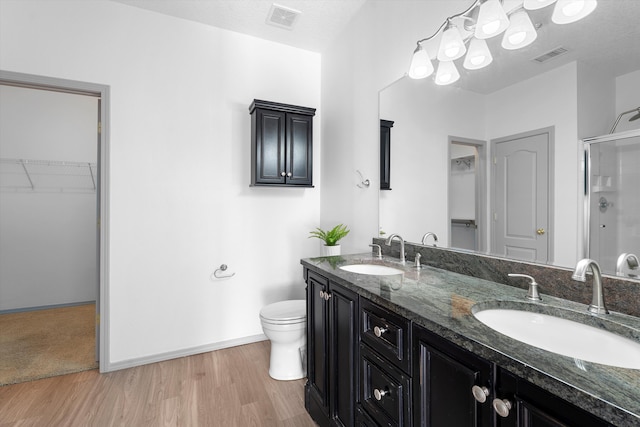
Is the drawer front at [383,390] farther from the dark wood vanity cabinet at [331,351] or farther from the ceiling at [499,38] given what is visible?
the ceiling at [499,38]

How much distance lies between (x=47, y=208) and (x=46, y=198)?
12cm

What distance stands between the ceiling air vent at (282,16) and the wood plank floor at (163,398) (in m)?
2.79

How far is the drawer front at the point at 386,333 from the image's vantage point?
108 centimetres

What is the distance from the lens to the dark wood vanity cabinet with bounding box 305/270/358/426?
1.43m

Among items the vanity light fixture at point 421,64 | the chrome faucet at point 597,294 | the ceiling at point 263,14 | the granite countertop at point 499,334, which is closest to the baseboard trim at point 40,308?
the ceiling at point 263,14

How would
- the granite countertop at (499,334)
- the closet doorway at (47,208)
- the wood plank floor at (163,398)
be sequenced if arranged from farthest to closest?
the closet doorway at (47,208) → the wood plank floor at (163,398) → the granite countertop at (499,334)

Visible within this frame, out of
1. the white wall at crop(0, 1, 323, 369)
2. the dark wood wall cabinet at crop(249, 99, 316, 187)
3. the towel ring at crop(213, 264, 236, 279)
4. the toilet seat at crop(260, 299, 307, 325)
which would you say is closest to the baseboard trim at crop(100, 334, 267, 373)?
the white wall at crop(0, 1, 323, 369)

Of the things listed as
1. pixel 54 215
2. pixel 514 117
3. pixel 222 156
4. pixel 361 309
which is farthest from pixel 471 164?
pixel 54 215

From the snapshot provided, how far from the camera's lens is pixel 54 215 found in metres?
3.64

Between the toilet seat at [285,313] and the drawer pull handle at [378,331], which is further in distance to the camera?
the toilet seat at [285,313]

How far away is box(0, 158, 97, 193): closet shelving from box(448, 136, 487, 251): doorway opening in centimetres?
407

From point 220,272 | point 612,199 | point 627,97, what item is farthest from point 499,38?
point 220,272

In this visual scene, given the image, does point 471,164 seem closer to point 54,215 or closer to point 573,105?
point 573,105

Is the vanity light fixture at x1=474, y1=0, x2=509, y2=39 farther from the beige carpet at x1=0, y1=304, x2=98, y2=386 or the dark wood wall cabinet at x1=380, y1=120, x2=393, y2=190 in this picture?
the beige carpet at x1=0, y1=304, x2=98, y2=386
